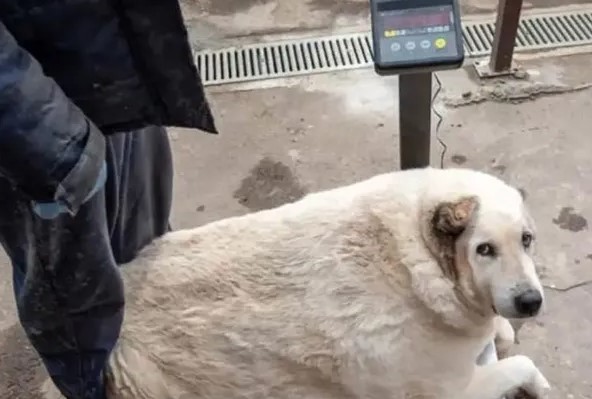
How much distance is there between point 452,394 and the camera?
4.99 feet

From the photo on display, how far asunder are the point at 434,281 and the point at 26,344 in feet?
2.92

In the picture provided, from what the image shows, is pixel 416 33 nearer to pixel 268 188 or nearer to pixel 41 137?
pixel 41 137

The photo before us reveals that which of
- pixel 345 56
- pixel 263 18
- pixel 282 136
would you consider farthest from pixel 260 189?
pixel 263 18

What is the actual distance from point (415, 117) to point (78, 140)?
613mm

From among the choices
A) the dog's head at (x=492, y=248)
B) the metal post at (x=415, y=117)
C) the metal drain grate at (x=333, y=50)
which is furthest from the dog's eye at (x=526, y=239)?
the metal drain grate at (x=333, y=50)

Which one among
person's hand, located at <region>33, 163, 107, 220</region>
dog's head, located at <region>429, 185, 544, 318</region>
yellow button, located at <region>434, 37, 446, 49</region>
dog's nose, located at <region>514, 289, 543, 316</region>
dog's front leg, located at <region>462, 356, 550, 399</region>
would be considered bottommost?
dog's front leg, located at <region>462, 356, 550, 399</region>

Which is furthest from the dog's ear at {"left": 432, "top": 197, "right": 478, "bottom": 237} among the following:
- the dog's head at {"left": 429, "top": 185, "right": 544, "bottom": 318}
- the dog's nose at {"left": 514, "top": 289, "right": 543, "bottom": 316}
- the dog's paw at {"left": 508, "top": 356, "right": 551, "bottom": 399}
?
the dog's paw at {"left": 508, "top": 356, "right": 551, "bottom": 399}

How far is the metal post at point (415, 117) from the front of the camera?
59.4 inches

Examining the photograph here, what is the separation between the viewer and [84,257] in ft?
→ 4.19

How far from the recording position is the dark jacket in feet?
3.55

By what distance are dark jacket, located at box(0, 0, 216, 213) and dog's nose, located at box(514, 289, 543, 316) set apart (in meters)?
0.51

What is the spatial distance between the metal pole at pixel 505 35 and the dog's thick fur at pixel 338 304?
2.88 feet

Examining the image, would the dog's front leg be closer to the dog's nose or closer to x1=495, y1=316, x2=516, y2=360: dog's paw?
x1=495, y1=316, x2=516, y2=360: dog's paw

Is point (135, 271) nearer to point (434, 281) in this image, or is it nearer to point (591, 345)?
point (434, 281)
